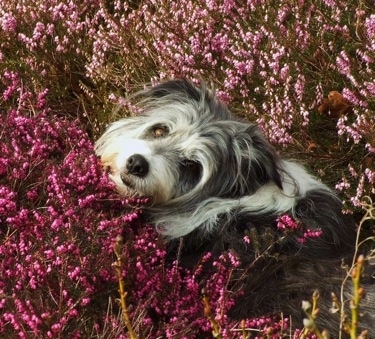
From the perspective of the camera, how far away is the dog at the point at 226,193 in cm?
393

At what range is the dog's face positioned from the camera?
163 inches

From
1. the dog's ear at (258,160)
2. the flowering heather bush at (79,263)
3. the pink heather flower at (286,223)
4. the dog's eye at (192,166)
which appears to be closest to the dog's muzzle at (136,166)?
the flowering heather bush at (79,263)

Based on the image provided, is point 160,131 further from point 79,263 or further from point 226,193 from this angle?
point 79,263

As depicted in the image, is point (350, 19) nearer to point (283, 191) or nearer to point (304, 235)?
point (283, 191)

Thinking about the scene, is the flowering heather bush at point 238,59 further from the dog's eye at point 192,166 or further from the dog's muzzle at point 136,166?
the dog's muzzle at point 136,166

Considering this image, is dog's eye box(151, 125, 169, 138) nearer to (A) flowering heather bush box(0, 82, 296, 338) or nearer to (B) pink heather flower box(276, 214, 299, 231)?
(A) flowering heather bush box(0, 82, 296, 338)

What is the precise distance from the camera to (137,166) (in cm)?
407

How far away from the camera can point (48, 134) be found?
462 centimetres

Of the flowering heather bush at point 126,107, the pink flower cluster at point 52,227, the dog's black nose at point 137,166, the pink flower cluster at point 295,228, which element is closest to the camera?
the pink flower cluster at point 52,227

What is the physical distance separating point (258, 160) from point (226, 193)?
0.26m

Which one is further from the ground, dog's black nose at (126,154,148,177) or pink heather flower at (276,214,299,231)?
dog's black nose at (126,154,148,177)

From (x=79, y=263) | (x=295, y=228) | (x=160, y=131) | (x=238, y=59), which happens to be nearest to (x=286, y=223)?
(x=295, y=228)

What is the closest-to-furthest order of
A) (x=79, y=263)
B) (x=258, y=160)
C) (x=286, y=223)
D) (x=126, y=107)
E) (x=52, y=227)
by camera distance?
(x=79, y=263)
(x=52, y=227)
(x=286, y=223)
(x=258, y=160)
(x=126, y=107)

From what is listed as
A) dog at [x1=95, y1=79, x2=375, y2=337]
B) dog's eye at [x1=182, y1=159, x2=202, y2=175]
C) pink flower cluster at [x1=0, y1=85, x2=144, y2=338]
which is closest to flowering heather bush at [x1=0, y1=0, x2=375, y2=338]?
pink flower cluster at [x1=0, y1=85, x2=144, y2=338]
